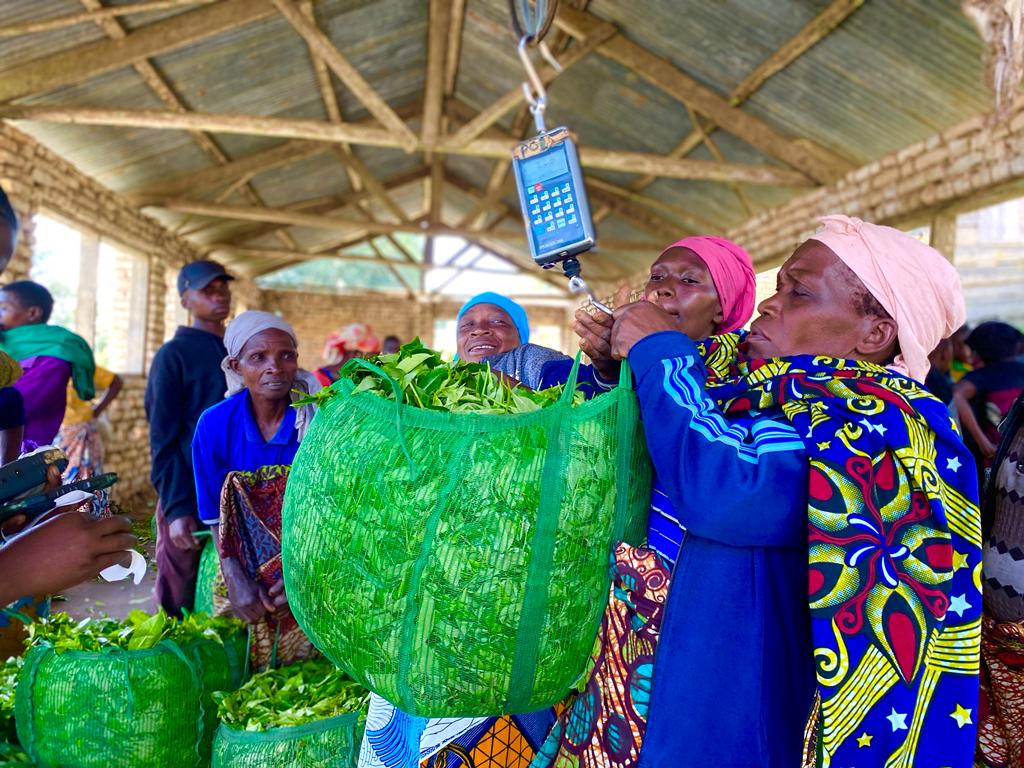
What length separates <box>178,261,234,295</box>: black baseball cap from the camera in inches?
135

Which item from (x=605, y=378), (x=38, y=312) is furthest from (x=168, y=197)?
(x=605, y=378)

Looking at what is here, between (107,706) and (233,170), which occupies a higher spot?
(233,170)

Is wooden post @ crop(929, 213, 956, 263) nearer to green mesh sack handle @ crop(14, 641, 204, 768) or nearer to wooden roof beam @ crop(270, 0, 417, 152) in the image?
wooden roof beam @ crop(270, 0, 417, 152)

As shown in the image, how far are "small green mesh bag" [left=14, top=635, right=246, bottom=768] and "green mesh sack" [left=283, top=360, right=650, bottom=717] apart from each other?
163 cm

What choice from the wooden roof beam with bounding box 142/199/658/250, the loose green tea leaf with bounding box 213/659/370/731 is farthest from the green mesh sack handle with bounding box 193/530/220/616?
the wooden roof beam with bounding box 142/199/658/250

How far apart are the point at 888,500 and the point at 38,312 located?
4.33 meters

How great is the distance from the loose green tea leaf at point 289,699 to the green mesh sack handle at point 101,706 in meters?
0.19

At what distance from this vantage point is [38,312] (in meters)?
4.06

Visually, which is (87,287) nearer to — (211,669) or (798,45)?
(211,669)

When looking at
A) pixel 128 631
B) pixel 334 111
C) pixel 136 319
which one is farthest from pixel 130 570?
pixel 136 319

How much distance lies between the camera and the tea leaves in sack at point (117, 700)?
236 centimetres

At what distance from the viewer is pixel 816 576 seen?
104 cm

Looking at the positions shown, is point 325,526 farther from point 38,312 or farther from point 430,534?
point 38,312

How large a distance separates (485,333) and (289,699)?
1.29m
